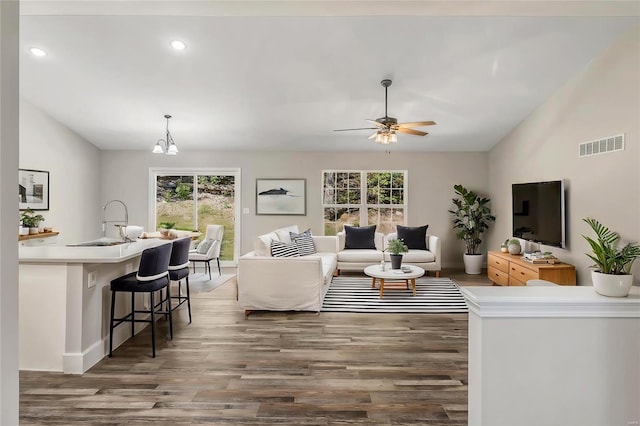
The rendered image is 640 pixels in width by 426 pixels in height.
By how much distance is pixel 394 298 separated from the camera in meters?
5.01

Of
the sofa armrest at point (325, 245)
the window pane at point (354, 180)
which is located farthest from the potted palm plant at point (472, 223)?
the sofa armrest at point (325, 245)

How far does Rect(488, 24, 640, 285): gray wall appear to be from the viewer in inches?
144

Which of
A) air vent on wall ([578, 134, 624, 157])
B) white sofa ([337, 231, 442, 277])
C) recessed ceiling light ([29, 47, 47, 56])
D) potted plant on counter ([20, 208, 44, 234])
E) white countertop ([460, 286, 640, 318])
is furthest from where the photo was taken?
white sofa ([337, 231, 442, 277])

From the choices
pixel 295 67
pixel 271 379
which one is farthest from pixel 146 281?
pixel 295 67

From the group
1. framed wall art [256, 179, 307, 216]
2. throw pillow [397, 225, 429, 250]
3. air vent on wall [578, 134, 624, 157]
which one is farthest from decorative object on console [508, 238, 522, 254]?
framed wall art [256, 179, 307, 216]

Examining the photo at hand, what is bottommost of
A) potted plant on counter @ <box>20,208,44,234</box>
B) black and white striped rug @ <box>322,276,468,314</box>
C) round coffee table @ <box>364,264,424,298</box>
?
black and white striped rug @ <box>322,276,468,314</box>

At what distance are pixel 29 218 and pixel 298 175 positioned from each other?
168 inches

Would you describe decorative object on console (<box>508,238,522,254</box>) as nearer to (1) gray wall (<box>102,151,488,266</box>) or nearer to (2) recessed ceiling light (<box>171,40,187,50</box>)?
(1) gray wall (<box>102,151,488,266</box>)

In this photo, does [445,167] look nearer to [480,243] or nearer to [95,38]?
[480,243]

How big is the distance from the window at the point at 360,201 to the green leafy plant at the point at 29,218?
459 cm

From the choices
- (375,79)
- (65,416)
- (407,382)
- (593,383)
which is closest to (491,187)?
(375,79)

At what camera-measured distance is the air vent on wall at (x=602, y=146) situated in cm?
383

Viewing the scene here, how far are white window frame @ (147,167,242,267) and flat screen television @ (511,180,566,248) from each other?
189 inches

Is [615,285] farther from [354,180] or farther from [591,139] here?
[354,180]
